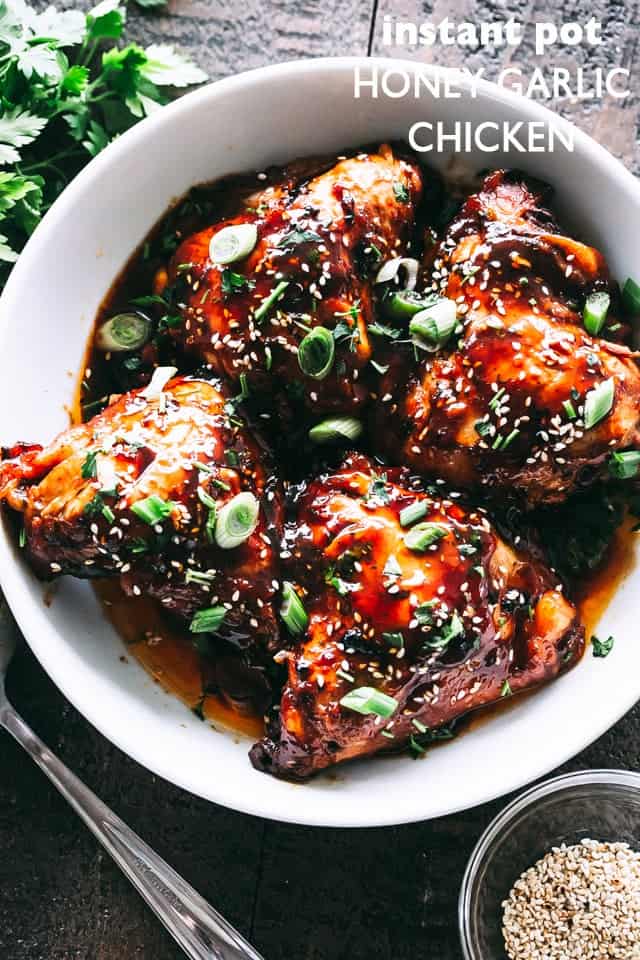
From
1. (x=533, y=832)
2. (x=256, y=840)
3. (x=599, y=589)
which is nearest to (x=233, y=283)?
(x=599, y=589)

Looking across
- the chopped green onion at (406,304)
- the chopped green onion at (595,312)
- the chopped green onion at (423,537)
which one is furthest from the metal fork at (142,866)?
the chopped green onion at (595,312)

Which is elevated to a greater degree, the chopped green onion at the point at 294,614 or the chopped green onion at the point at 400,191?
the chopped green onion at the point at 400,191

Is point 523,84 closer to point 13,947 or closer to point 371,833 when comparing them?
point 371,833

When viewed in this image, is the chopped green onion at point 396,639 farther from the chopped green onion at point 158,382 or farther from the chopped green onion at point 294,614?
the chopped green onion at point 158,382

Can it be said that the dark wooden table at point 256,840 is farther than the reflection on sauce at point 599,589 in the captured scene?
Yes

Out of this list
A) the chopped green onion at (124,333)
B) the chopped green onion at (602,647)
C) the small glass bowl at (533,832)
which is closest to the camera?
the chopped green onion at (602,647)

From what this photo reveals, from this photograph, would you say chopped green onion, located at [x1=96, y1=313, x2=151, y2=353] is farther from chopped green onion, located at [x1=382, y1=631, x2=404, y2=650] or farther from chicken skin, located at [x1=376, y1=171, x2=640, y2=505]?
chopped green onion, located at [x1=382, y1=631, x2=404, y2=650]
